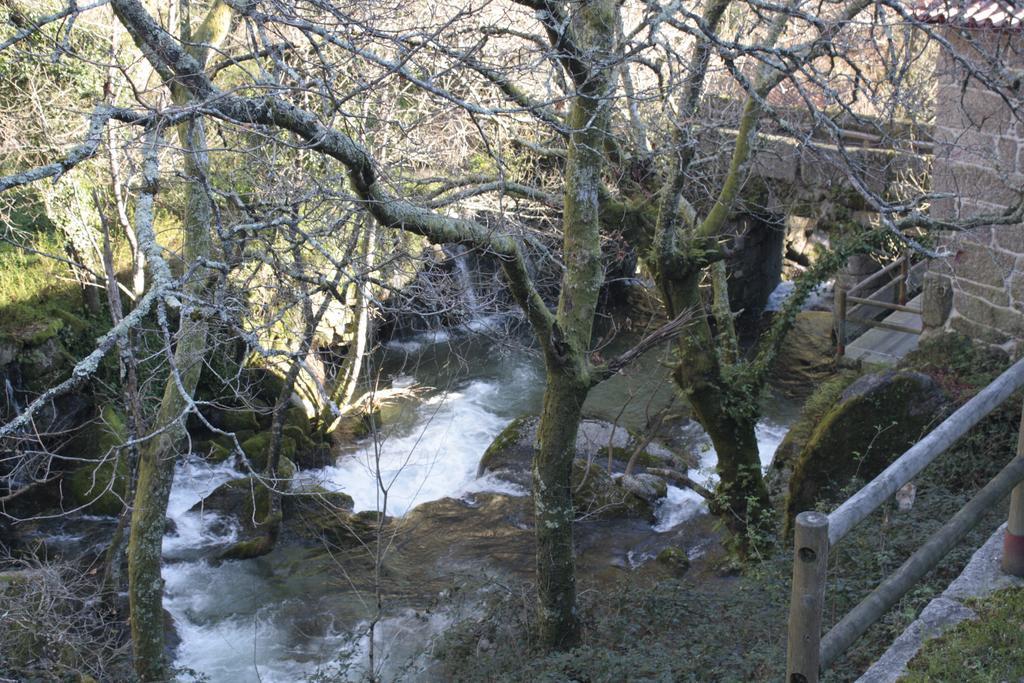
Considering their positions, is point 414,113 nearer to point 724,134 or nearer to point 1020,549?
point 724,134

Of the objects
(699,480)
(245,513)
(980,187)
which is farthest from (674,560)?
(245,513)

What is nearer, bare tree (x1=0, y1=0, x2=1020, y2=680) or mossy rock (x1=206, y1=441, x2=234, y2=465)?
bare tree (x1=0, y1=0, x2=1020, y2=680)

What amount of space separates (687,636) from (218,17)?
6.20m

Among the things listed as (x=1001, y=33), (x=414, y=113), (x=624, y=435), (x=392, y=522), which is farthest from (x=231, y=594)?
(x=1001, y=33)

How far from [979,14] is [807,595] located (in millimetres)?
6124

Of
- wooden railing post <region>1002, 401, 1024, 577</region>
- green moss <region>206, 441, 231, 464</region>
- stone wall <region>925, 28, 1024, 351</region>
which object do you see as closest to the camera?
wooden railing post <region>1002, 401, 1024, 577</region>

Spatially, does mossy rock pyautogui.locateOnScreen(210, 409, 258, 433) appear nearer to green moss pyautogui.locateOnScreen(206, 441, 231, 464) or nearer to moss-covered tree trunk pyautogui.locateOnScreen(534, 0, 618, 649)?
green moss pyautogui.locateOnScreen(206, 441, 231, 464)

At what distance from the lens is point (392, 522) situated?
10383 millimetres

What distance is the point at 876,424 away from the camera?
7.15 meters

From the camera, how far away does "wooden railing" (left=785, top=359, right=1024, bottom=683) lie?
271 cm

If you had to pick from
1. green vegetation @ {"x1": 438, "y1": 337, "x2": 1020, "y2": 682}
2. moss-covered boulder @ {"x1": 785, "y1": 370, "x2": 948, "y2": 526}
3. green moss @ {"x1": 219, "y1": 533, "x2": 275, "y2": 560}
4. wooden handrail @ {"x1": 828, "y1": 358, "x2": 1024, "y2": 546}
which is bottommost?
green moss @ {"x1": 219, "y1": 533, "x2": 275, "y2": 560}

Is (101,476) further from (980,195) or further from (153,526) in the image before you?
(980,195)

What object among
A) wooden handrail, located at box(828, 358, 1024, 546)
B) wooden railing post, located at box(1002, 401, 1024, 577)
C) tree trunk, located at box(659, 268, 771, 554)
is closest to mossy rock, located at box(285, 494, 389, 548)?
tree trunk, located at box(659, 268, 771, 554)

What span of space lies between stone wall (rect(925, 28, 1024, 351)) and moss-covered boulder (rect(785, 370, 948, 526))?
47.8 inches
